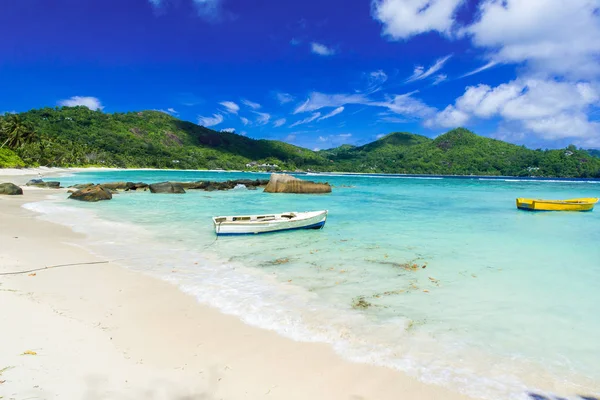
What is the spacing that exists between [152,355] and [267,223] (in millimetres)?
8435

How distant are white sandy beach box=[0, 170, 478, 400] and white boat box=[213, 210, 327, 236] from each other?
18.5ft

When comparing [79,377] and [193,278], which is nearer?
[79,377]

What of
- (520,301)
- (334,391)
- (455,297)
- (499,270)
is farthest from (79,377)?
(499,270)

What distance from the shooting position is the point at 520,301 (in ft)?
21.0

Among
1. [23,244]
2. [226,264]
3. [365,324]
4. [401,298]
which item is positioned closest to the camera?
[365,324]

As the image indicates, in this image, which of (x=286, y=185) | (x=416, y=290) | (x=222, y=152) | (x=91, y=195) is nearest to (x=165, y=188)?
(x=91, y=195)

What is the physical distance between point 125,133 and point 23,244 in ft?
445

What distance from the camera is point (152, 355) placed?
12.8 feet

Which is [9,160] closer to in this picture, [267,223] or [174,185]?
[174,185]

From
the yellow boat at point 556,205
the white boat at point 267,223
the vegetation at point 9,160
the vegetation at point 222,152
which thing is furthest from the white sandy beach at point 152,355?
the vegetation at point 222,152

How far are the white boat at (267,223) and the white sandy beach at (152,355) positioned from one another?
5639 millimetres

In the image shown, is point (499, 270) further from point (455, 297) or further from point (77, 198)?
point (77, 198)

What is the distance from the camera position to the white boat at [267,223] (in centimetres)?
1175

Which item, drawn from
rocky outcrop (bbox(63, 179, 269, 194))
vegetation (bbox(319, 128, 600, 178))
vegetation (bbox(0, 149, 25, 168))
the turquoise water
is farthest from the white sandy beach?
vegetation (bbox(319, 128, 600, 178))
